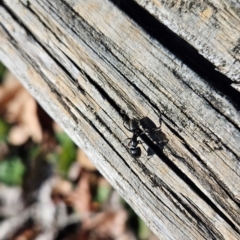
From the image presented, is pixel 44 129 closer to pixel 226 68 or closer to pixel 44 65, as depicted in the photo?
pixel 44 65

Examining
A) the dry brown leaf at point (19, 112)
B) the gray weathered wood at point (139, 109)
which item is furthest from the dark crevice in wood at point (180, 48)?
the dry brown leaf at point (19, 112)

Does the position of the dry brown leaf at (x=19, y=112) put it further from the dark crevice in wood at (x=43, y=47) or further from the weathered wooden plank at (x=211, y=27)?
the weathered wooden plank at (x=211, y=27)

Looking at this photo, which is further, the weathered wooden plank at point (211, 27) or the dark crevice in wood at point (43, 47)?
the dark crevice in wood at point (43, 47)

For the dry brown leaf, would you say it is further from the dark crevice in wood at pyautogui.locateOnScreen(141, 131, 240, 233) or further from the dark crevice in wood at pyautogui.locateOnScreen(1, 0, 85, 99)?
the dark crevice in wood at pyautogui.locateOnScreen(141, 131, 240, 233)

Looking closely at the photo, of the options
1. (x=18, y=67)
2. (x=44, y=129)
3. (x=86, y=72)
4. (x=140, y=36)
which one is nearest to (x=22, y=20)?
(x=18, y=67)

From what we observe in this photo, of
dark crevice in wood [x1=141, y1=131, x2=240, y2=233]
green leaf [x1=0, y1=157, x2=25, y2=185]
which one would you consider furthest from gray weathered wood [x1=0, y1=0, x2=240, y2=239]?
green leaf [x1=0, y1=157, x2=25, y2=185]

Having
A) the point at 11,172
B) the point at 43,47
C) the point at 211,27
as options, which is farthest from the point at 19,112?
the point at 211,27

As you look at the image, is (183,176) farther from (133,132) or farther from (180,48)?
(180,48)
